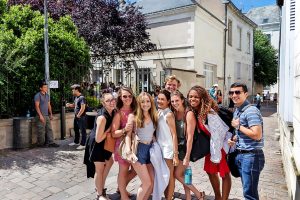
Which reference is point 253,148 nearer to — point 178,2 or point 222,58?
point 178,2

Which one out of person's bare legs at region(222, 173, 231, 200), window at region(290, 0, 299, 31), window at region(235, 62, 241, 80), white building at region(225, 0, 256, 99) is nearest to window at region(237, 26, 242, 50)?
white building at region(225, 0, 256, 99)

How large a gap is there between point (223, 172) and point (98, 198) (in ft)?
6.05

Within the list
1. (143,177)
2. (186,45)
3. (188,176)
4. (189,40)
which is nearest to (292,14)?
(188,176)

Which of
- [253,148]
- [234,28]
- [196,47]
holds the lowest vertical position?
[253,148]

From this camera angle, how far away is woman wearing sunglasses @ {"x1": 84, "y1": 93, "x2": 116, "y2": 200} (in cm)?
383

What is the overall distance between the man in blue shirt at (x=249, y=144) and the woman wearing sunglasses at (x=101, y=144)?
166cm

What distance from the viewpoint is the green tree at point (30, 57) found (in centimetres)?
727

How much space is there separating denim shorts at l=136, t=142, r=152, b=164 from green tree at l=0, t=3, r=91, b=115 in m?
4.63

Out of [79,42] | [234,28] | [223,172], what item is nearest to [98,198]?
[223,172]

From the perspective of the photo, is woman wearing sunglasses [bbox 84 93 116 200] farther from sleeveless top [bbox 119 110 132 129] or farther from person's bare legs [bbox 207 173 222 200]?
person's bare legs [bbox 207 173 222 200]

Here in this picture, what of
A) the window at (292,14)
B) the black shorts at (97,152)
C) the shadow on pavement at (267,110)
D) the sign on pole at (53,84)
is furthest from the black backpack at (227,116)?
the shadow on pavement at (267,110)

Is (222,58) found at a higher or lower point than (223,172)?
higher

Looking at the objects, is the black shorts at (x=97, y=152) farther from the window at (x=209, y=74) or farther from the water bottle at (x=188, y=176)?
the window at (x=209, y=74)

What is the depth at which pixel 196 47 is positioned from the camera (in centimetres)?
1608
